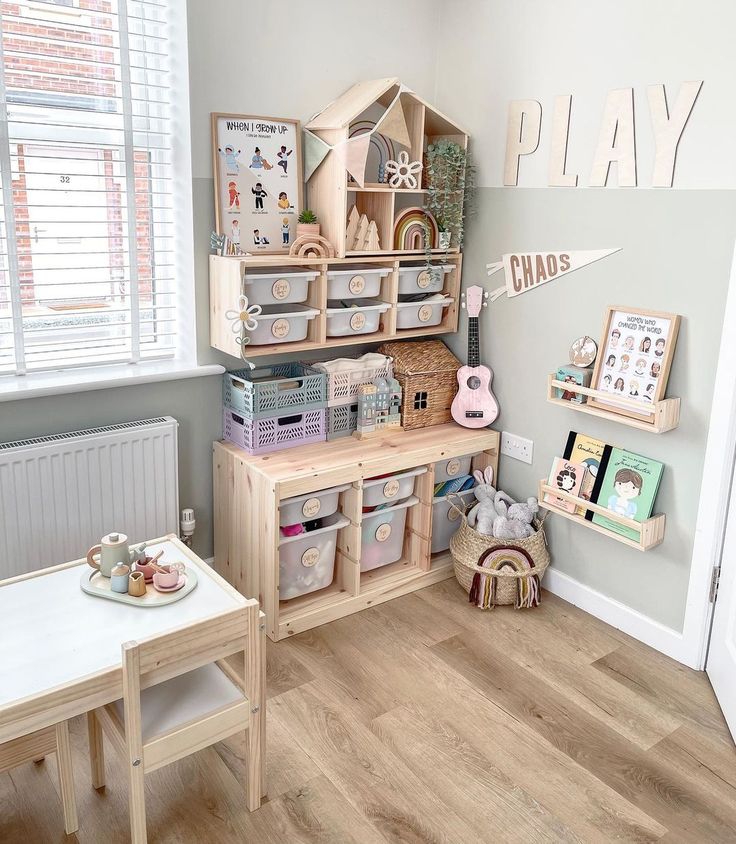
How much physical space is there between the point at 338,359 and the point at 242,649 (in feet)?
4.81

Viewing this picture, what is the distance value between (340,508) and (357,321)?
714 mm

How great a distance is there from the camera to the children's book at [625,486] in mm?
2658

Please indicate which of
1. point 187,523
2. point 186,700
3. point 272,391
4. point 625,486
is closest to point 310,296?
point 272,391

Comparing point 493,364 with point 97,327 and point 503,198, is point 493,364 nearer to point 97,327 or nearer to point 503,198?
point 503,198

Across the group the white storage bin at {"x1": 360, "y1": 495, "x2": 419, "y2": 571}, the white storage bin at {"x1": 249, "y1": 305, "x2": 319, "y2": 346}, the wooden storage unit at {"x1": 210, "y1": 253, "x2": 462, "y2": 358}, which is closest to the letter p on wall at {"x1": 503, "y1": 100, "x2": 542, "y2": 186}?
the wooden storage unit at {"x1": 210, "y1": 253, "x2": 462, "y2": 358}

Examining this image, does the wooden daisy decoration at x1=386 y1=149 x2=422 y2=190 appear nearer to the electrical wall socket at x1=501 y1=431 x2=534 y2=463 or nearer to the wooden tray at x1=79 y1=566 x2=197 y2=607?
the electrical wall socket at x1=501 y1=431 x2=534 y2=463

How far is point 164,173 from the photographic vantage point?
107 inches

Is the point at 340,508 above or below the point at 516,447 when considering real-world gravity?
below

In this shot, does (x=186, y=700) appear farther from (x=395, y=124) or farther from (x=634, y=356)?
(x=395, y=124)

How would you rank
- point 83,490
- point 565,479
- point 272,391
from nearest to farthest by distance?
point 83,490 → point 272,391 → point 565,479

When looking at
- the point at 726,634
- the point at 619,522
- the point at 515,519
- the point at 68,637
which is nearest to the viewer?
the point at 68,637

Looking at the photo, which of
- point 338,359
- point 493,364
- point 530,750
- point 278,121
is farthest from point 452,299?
point 530,750

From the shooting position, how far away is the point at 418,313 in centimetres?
316

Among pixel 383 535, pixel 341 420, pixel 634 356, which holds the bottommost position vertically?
pixel 383 535
